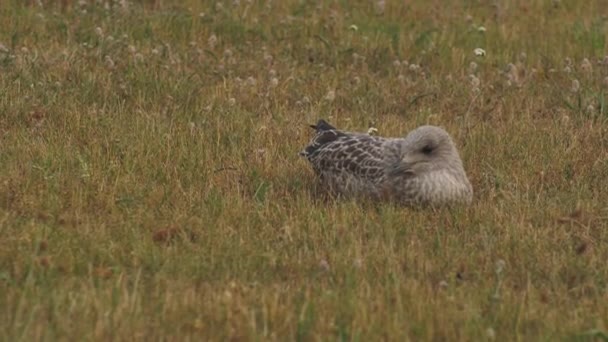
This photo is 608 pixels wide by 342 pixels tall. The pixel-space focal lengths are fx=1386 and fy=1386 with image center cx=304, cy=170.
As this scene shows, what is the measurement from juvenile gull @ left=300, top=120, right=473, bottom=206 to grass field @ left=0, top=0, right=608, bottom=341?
18 centimetres

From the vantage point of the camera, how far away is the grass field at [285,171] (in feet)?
21.1

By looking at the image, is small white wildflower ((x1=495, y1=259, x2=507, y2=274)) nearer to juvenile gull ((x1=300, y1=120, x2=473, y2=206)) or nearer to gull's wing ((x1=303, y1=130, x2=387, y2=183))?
juvenile gull ((x1=300, y1=120, x2=473, y2=206))

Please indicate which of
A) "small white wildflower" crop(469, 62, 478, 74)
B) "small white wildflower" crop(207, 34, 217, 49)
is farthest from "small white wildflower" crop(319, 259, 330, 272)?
"small white wildflower" crop(207, 34, 217, 49)

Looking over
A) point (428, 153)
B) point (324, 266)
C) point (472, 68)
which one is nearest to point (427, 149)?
point (428, 153)

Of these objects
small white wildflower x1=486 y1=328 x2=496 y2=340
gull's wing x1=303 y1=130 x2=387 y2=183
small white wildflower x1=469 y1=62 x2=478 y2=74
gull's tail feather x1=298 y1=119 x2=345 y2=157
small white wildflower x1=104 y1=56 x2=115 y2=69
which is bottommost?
small white wildflower x1=104 y1=56 x2=115 y2=69

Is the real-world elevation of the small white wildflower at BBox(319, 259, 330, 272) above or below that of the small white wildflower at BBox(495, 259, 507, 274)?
below

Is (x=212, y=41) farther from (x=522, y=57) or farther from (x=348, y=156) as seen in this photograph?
(x=348, y=156)

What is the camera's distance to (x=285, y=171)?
9.34 m

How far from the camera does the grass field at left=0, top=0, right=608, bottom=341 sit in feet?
21.1

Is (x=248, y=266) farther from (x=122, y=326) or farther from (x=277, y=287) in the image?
(x=122, y=326)

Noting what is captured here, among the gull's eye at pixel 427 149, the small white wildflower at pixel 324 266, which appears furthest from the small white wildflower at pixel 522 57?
the small white wildflower at pixel 324 266

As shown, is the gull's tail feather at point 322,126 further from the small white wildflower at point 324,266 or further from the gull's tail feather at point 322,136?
the small white wildflower at point 324,266

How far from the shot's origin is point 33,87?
1042 centimetres

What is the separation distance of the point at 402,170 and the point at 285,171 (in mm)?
1092
